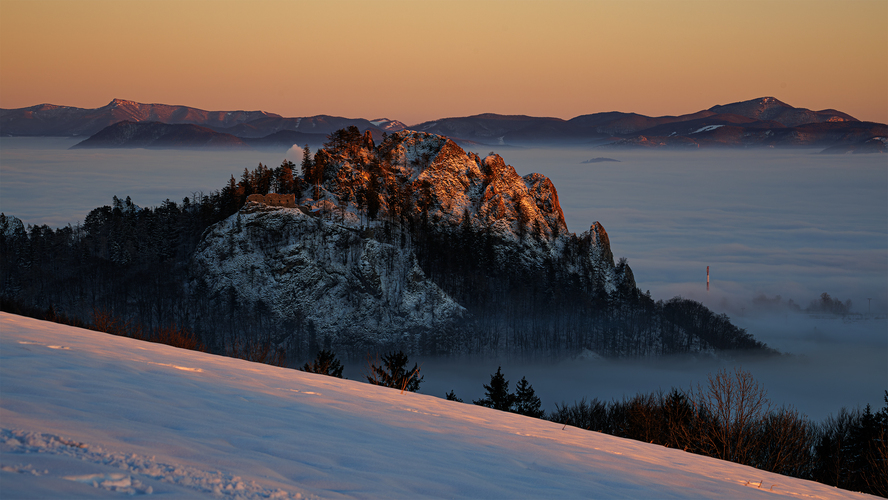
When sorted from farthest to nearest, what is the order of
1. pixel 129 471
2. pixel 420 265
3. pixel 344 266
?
1. pixel 420 265
2. pixel 344 266
3. pixel 129 471

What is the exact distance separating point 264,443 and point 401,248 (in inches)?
6073

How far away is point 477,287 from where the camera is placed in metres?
181

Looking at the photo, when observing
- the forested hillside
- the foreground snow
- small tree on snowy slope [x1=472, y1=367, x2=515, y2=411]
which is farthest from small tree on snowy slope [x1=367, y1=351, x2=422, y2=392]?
the forested hillside

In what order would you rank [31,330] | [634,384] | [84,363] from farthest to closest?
[634,384], [31,330], [84,363]

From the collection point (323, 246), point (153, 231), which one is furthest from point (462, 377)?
point (153, 231)

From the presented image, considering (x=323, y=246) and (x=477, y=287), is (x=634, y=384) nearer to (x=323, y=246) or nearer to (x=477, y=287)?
(x=477, y=287)

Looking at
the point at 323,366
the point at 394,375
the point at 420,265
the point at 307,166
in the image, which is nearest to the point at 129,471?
the point at 394,375

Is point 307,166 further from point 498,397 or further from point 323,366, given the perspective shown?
point 323,366

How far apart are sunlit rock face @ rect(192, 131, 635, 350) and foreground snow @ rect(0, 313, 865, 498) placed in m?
133

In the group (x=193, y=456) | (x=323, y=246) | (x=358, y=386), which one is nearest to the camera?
(x=193, y=456)

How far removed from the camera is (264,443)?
843cm

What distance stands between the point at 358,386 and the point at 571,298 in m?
178

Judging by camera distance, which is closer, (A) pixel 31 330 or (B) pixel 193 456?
(B) pixel 193 456

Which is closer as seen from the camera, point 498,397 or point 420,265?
point 498,397
